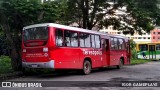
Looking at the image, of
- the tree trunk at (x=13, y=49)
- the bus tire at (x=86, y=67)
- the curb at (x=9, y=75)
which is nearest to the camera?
the curb at (x=9, y=75)

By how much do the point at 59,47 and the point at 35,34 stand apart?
1389 millimetres

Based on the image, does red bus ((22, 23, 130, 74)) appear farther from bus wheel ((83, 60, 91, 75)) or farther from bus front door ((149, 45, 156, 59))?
bus front door ((149, 45, 156, 59))

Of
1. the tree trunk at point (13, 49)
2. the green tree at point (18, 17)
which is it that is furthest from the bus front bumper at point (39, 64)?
the green tree at point (18, 17)

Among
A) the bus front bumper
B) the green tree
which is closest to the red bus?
the bus front bumper

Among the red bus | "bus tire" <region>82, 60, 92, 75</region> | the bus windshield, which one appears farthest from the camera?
"bus tire" <region>82, 60, 92, 75</region>

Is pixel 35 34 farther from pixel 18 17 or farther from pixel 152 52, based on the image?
pixel 152 52

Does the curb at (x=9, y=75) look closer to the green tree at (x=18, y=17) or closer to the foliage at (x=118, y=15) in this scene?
the green tree at (x=18, y=17)

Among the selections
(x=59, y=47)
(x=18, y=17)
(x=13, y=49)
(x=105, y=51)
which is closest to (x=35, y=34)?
(x=59, y=47)

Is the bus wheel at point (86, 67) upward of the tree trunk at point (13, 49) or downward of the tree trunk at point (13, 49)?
downward

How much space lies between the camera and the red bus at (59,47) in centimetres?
1597

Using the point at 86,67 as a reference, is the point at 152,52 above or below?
below

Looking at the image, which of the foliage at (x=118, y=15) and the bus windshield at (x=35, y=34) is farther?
the foliage at (x=118, y=15)

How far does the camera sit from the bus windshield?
16.2 metres

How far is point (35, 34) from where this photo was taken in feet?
54.3
